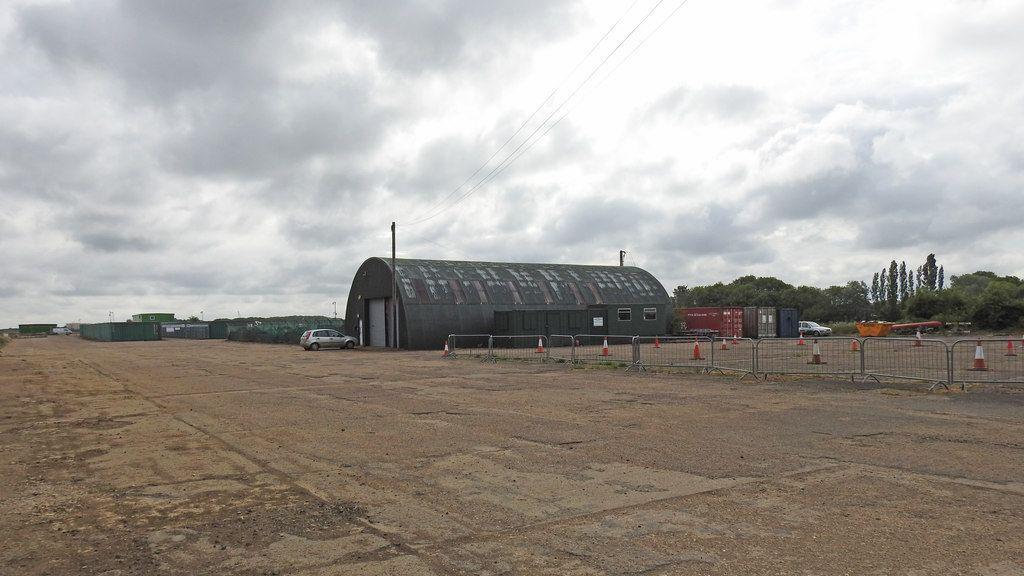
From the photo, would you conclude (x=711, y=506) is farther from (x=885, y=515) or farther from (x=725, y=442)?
(x=725, y=442)

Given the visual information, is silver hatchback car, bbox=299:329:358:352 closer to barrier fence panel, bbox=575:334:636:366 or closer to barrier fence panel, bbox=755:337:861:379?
barrier fence panel, bbox=575:334:636:366

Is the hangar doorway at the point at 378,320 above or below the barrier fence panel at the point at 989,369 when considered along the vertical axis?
above

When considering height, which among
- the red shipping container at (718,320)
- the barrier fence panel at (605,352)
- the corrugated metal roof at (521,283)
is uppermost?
the corrugated metal roof at (521,283)

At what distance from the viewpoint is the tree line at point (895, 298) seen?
184ft

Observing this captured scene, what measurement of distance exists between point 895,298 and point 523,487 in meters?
126

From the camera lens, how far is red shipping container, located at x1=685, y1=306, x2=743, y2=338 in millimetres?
49500

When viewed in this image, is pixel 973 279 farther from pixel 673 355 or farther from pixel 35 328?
pixel 35 328

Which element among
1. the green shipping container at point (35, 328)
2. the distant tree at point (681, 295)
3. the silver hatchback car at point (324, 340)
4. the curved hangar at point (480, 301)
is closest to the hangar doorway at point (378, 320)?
the curved hangar at point (480, 301)

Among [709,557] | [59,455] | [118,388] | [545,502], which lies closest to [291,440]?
[59,455]

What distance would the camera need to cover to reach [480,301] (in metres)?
45.2

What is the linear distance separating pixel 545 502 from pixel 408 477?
1858mm

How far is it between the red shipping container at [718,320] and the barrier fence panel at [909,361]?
88.9 ft

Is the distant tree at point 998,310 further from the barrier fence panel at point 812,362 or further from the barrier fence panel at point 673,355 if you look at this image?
the barrier fence panel at point 673,355

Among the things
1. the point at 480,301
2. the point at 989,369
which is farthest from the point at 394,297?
the point at 989,369
